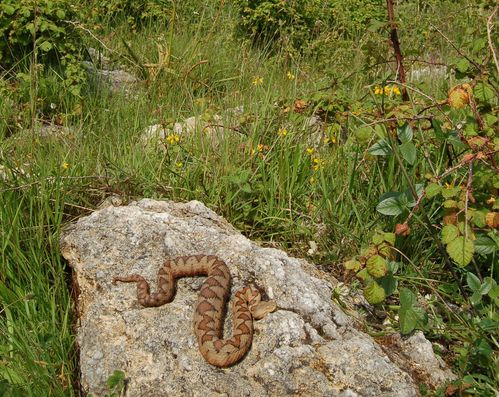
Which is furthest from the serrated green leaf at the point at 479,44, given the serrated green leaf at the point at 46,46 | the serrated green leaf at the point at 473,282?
the serrated green leaf at the point at 46,46

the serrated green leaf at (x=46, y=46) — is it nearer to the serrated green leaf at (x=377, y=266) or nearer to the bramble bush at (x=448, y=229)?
the bramble bush at (x=448, y=229)

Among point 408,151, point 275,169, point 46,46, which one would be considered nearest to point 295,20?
point 46,46

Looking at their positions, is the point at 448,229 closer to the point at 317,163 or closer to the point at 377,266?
the point at 377,266

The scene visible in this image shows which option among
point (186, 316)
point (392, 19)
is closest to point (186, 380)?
point (186, 316)

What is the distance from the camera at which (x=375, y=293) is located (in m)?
3.26

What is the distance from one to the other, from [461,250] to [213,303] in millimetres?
1297

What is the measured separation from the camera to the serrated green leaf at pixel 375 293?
3246 mm

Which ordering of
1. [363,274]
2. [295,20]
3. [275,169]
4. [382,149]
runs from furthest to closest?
[295,20] → [275,169] → [382,149] → [363,274]

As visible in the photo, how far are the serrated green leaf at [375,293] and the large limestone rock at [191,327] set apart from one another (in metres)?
→ 0.22

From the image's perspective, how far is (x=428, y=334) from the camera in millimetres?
3506

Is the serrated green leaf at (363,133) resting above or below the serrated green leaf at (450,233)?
above

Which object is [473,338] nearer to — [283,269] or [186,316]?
[283,269]

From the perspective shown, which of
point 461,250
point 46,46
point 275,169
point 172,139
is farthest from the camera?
point 46,46

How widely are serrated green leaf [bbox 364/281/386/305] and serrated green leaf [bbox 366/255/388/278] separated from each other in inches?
6.6
